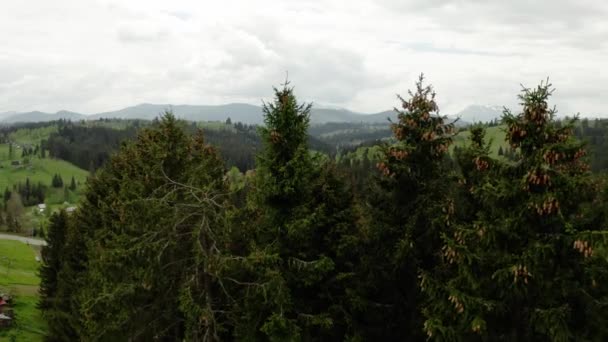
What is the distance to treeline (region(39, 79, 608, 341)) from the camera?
13.3m

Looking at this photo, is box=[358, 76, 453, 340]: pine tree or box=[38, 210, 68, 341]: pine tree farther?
box=[38, 210, 68, 341]: pine tree

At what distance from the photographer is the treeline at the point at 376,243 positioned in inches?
525

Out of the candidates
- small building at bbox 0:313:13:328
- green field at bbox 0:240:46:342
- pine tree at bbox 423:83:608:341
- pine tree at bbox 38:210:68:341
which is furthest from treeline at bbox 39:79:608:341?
small building at bbox 0:313:13:328

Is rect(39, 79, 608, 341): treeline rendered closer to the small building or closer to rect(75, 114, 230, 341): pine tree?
rect(75, 114, 230, 341): pine tree

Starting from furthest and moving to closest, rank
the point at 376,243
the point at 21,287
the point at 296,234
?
the point at 21,287 < the point at 376,243 < the point at 296,234

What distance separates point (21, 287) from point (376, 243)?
6552 cm

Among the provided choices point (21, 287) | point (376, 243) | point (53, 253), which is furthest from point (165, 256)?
point (21, 287)

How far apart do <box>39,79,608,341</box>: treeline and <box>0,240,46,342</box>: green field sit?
85.8 ft

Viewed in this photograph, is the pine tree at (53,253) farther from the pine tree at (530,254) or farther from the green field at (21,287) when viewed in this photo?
the pine tree at (530,254)

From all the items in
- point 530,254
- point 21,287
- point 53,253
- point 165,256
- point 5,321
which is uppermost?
point 530,254

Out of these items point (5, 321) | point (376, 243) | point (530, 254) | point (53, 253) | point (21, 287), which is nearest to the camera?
point (530, 254)

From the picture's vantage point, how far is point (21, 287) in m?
67.2

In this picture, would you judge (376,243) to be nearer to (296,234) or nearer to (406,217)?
(406,217)

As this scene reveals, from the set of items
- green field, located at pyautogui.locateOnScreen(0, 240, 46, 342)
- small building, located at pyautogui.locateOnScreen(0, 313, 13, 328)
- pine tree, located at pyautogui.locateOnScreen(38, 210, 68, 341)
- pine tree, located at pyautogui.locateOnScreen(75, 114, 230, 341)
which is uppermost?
pine tree, located at pyautogui.locateOnScreen(75, 114, 230, 341)
